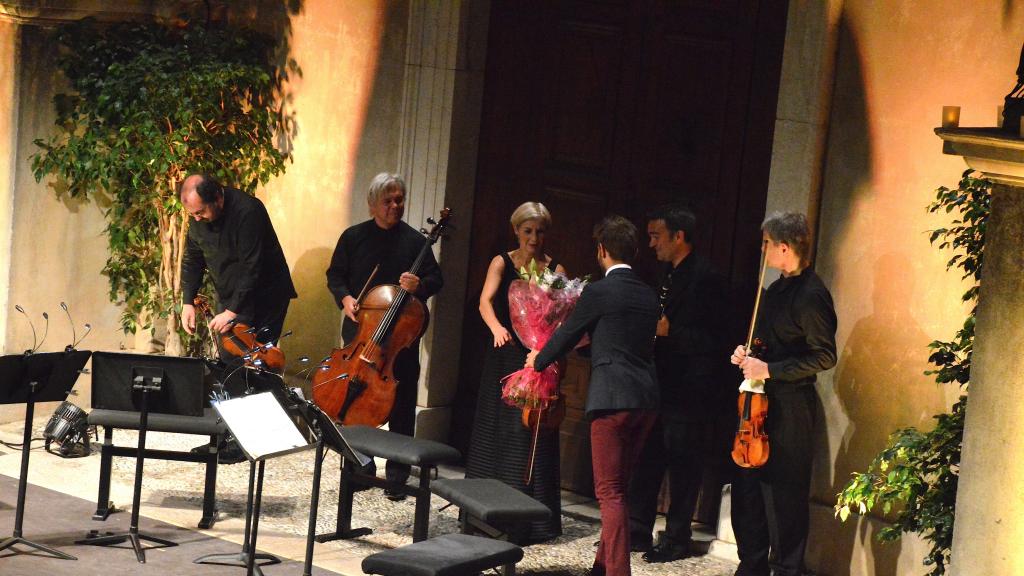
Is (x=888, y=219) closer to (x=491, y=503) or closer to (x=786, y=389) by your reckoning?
(x=786, y=389)

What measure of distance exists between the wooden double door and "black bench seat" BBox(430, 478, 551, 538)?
1752 mm

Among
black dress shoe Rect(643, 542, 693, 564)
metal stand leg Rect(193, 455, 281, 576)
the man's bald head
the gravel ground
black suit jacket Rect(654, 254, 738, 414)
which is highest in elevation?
the man's bald head

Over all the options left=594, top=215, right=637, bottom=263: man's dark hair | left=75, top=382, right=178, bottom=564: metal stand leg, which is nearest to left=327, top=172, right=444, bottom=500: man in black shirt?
left=75, top=382, right=178, bottom=564: metal stand leg

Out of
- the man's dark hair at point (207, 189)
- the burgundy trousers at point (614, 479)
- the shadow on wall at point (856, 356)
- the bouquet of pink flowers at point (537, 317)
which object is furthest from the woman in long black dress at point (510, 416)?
the man's dark hair at point (207, 189)

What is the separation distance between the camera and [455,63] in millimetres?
8266

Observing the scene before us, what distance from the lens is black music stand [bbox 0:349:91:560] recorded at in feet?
→ 20.5

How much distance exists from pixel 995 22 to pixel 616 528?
275 centimetres

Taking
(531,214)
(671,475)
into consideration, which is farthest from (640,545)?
(531,214)

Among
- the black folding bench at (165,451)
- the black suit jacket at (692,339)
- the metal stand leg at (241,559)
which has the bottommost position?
the metal stand leg at (241,559)

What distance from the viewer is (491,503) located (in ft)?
20.1

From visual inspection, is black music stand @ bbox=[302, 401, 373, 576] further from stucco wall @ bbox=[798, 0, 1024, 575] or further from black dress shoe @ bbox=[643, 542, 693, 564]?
stucco wall @ bbox=[798, 0, 1024, 575]

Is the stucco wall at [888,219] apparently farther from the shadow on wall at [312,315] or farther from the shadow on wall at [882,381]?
the shadow on wall at [312,315]

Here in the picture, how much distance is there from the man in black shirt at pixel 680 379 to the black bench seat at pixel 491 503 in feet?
3.16

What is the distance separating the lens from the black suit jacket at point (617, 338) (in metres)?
6.30
